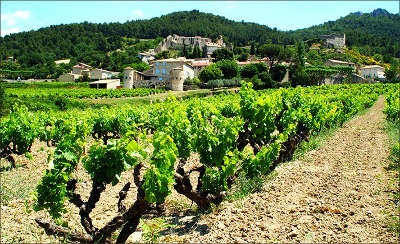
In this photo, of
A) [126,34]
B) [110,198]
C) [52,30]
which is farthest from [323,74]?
[52,30]

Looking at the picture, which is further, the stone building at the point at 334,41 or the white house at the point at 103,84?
the stone building at the point at 334,41

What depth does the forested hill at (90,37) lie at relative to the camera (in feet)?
393

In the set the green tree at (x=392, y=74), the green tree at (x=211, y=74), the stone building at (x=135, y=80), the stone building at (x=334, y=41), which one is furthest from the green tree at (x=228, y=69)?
the stone building at (x=334, y=41)

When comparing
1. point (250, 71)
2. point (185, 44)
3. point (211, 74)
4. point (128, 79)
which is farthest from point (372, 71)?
point (185, 44)

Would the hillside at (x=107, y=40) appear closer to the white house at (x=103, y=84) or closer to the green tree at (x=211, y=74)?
the white house at (x=103, y=84)

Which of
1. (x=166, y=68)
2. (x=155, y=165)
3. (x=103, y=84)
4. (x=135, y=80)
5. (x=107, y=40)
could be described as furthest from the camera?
(x=107, y=40)

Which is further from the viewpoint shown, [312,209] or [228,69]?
[228,69]

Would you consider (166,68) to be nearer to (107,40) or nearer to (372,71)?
(372,71)

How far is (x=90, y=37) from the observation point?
147750 millimetres

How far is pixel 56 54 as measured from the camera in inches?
4788

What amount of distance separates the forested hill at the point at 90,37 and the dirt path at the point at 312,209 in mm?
109584

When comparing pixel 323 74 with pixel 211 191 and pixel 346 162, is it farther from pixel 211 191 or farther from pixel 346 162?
pixel 211 191

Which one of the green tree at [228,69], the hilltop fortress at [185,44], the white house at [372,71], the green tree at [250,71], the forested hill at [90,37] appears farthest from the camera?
the forested hill at [90,37]

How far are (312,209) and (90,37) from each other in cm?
15377
